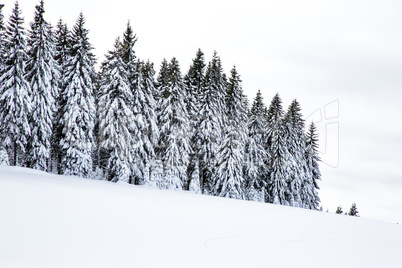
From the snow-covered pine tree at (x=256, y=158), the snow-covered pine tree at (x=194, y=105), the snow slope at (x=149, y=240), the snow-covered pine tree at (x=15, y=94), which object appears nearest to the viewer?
the snow slope at (x=149, y=240)

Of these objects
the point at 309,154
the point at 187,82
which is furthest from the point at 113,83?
the point at 309,154

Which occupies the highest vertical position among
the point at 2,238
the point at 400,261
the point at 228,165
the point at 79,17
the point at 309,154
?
the point at 79,17

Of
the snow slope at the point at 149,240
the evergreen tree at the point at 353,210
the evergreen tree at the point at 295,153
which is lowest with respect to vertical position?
the evergreen tree at the point at 353,210

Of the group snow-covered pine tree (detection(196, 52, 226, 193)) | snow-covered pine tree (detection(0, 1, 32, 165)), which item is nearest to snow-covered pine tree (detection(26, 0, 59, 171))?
snow-covered pine tree (detection(0, 1, 32, 165))

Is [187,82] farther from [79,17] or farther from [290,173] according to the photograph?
[290,173]

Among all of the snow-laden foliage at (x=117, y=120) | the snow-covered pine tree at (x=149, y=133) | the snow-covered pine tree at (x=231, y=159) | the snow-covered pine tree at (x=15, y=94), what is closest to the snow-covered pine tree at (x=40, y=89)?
the snow-covered pine tree at (x=15, y=94)

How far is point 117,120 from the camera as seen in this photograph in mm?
26062

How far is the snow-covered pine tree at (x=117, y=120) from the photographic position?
84.2 ft

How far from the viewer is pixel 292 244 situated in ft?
20.4

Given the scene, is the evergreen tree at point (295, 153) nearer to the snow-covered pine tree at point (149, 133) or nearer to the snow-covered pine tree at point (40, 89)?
the snow-covered pine tree at point (149, 133)

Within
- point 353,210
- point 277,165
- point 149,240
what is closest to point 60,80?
point 277,165

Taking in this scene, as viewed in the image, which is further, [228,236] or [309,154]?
[309,154]

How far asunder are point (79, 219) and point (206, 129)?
83.0 feet

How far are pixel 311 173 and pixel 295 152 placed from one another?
5.68m
